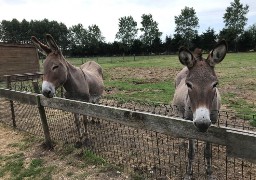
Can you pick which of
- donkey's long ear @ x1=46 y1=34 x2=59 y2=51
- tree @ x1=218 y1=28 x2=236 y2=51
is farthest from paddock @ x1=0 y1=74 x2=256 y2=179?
tree @ x1=218 y1=28 x2=236 y2=51

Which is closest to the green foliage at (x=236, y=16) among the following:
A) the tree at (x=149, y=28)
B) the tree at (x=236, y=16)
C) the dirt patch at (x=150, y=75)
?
the tree at (x=236, y=16)

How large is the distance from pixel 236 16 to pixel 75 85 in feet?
204

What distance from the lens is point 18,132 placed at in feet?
24.2

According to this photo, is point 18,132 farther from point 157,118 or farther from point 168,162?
point 157,118

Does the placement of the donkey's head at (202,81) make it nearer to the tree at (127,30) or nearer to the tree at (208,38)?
the tree at (208,38)

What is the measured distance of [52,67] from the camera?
5223 mm

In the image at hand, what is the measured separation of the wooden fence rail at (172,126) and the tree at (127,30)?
5838 cm

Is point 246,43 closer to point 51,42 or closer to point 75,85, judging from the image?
point 75,85

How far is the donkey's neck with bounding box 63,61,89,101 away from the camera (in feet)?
19.8

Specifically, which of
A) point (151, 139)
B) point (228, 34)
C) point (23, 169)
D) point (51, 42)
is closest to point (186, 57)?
point (151, 139)

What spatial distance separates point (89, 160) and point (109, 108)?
145 cm

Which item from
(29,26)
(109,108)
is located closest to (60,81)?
(109,108)

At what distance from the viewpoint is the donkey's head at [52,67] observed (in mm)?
5023

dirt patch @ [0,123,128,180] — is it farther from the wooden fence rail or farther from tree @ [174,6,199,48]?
tree @ [174,6,199,48]
